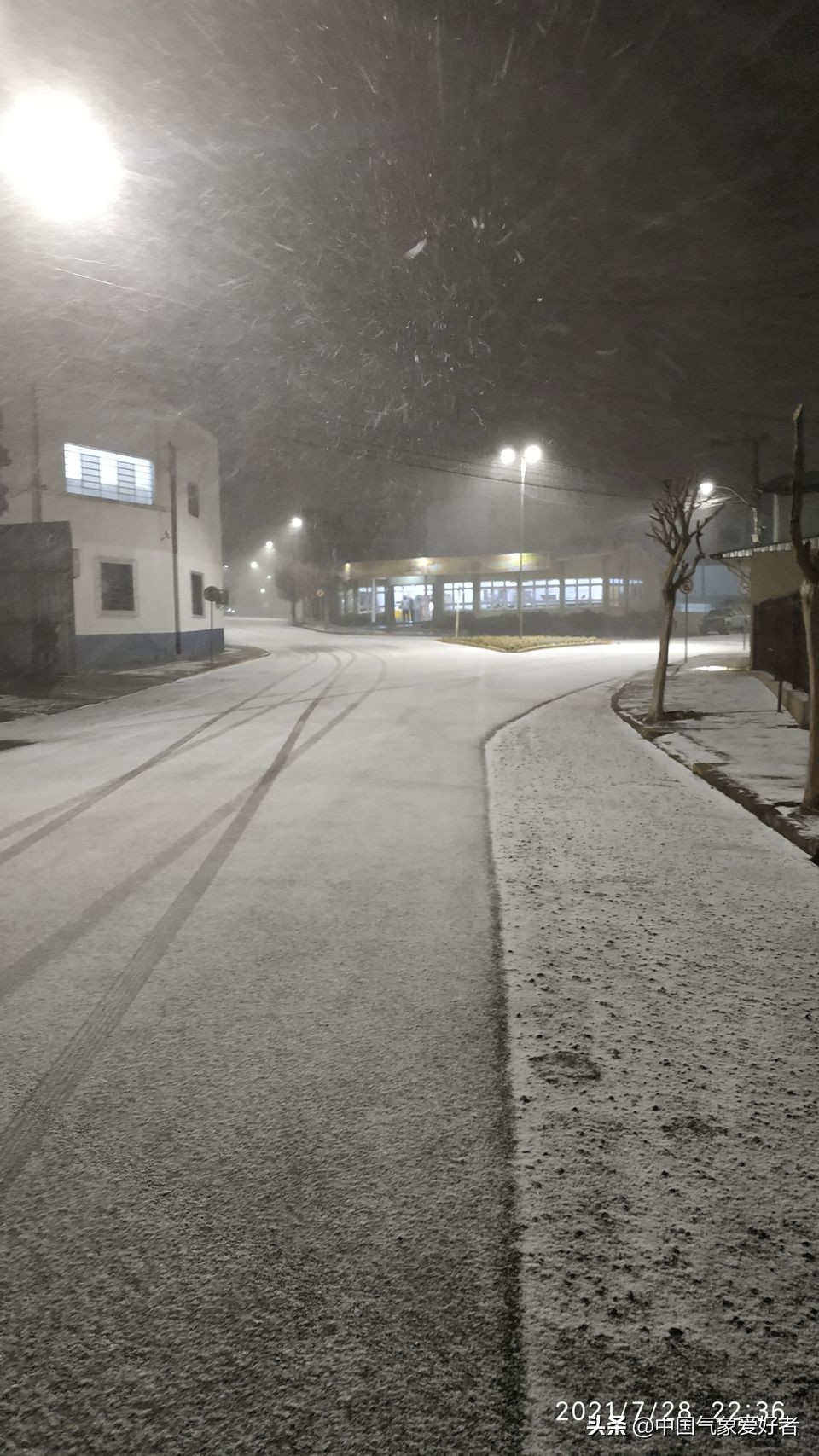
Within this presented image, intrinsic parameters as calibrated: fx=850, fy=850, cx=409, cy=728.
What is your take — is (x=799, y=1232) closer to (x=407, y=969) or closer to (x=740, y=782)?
(x=407, y=969)

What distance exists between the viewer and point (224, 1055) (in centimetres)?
330

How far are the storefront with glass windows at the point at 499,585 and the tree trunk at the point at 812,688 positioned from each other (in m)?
52.3

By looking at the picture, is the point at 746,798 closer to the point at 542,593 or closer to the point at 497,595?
the point at 542,593

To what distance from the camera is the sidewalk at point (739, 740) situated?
7.21 m

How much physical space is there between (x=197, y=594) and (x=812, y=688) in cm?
2864

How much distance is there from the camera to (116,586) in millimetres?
28297

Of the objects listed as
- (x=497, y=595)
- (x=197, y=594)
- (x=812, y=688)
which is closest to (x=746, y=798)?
(x=812, y=688)

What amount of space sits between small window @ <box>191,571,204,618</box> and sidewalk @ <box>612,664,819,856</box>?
18.8 m

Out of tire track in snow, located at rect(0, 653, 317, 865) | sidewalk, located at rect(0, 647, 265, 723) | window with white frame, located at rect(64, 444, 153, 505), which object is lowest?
tire track in snow, located at rect(0, 653, 317, 865)

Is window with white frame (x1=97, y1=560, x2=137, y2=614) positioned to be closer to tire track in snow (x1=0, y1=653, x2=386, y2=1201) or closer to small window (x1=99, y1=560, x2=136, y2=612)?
small window (x1=99, y1=560, x2=136, y2=612)

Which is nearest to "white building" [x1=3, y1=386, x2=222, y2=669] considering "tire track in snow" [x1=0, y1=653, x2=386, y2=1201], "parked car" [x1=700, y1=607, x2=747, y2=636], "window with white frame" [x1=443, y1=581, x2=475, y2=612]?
"tire track in snow" [x1=0, y1=653, x2=386, y2=1201]

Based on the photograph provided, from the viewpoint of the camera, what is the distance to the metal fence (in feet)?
45.2
